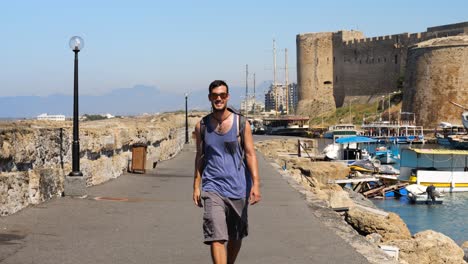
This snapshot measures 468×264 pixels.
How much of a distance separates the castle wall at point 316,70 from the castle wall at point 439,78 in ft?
61.1

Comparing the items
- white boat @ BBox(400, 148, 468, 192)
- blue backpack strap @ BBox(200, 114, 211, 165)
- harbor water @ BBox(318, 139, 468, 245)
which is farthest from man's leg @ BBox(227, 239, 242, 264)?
white boat @ BBox(400, 148, 468, 192)

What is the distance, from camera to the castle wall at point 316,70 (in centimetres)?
9125

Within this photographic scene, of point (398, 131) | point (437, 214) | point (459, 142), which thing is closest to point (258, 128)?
point (398, 131)

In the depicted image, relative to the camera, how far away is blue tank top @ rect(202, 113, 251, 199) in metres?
5.73

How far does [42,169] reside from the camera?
977cm

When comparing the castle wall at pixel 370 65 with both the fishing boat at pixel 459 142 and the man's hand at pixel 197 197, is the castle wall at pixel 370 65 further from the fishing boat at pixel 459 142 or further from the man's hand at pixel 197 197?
the man's hand at pixel 197 197

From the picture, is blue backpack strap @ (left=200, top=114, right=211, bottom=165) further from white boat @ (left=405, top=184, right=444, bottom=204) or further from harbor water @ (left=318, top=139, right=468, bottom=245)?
white boat @ (left=405, top=184, right=444, bottom=204)

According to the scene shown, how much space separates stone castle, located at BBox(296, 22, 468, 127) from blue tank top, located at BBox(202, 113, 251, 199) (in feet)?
222

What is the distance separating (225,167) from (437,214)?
21487mm

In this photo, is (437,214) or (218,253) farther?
(437,214)

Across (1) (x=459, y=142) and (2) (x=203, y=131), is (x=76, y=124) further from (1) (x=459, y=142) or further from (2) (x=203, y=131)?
(1) (x=459, y=142)

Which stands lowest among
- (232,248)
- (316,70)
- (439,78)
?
(232,248)

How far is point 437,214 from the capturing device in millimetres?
25922

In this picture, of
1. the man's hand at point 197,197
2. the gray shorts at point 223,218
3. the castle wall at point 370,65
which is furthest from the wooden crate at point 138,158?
the castle wall at point 370,65
